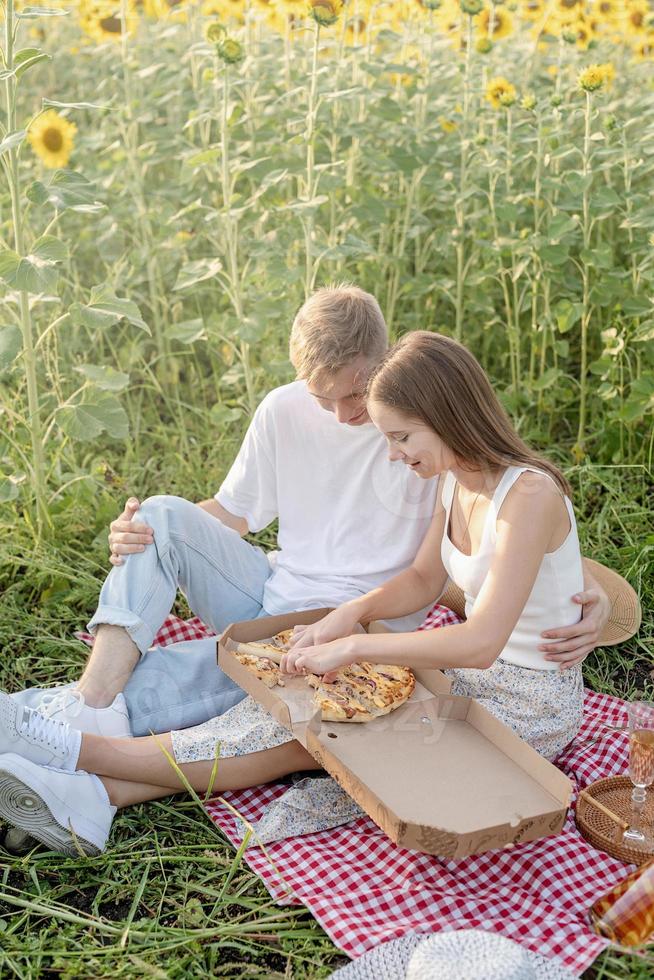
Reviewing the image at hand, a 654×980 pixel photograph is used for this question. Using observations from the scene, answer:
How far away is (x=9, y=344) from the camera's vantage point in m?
3.03

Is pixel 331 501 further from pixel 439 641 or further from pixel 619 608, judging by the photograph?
pixel 619 608

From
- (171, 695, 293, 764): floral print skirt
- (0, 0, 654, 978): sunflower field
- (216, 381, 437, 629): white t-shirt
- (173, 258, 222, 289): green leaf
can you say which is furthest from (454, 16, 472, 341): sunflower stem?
(171, 695, 293, 764): floral print skirt

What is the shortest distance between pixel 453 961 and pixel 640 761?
588mm

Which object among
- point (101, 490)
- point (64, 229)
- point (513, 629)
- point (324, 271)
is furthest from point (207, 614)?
point (64, 229)

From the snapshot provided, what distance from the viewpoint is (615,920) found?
1941 millimetres

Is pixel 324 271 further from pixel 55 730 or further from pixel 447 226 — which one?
pixel 55 730

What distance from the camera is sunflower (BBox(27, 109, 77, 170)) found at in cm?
389

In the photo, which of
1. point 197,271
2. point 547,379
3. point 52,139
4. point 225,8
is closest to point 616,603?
point 547,379

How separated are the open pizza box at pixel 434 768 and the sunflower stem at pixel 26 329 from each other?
108 centimetres

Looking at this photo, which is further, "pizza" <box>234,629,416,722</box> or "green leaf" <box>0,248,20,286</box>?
"green leaf" <box>0,248,20,286</box>

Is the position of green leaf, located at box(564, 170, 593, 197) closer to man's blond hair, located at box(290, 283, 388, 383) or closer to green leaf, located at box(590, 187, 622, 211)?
green leaf, located at box(590, 187, 622, 211)

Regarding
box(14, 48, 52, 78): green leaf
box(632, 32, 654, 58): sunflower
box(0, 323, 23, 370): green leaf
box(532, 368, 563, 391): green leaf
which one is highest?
box(632, 32, 654, 58): sunflower

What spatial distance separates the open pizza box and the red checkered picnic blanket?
150 mm

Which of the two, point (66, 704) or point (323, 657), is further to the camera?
point (66, 704)
